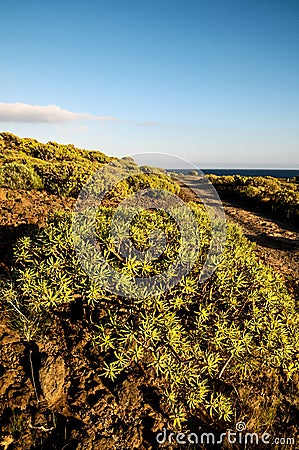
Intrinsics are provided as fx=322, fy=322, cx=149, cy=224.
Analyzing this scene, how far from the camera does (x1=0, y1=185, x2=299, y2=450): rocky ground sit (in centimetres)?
244

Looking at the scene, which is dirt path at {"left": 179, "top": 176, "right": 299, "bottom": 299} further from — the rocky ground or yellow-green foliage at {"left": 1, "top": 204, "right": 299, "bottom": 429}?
the rocky ground

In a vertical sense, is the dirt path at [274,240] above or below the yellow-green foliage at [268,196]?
below

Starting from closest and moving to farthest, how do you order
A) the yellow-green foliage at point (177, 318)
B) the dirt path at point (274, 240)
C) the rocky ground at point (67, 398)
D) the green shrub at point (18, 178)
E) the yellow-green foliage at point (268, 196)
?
the rocky ground at point (67, 398) < the yellow-green foliage at point (177, 318) < the dirt path at point (274, 240) < the green shrub at point (18, 178) < the yellow-green foliage at point (268, 196)

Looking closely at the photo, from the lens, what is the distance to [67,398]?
8.98 feet

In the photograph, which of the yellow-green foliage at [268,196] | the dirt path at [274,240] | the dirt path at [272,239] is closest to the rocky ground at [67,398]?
the dirt path at [274,240]

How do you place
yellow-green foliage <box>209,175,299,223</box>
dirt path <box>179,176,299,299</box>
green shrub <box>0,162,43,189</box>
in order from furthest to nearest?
yellow-green foliage <box>209,175,299,223</box>, green shrub <box>0,162,43,189</box>, dirt path <box>179,176,299,299</box>

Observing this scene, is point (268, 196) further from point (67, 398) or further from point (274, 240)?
point (67, 398)

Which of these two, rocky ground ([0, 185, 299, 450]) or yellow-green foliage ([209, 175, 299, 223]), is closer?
rocky ground ([0, 185, 299, 450])

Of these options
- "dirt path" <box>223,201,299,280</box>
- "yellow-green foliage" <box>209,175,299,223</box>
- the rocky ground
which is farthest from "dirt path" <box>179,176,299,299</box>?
the rocky ground

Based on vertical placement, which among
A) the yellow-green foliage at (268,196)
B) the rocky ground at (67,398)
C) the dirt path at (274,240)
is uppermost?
the yellow-green foliage at (268,196)

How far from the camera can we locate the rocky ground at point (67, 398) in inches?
96.1

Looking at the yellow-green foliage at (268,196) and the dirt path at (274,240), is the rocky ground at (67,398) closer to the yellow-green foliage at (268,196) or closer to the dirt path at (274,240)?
the dirt path at (274,240)

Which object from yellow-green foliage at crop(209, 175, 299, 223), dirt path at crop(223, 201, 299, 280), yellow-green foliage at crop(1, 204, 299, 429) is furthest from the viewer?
yellow-green foliage at crop(209, 175, 299, 223)

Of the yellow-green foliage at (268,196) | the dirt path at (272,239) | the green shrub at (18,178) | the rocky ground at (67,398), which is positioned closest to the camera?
the rocky ground at (67,398)
